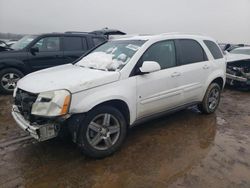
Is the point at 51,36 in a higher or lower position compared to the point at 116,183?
higher

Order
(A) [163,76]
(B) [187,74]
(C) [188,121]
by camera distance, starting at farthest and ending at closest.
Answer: (C) [188,121], (B) [187,74], (A) [163,76]

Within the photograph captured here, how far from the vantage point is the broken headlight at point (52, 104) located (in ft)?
Result: 10.9

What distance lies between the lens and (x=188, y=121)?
17.7 ft

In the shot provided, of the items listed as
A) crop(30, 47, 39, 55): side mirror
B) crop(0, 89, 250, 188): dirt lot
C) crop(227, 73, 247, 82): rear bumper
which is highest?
crop(30, 47, 39, 55): side mirror

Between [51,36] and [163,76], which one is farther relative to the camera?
[51,36]

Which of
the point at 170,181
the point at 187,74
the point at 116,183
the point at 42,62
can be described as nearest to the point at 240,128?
the point at 187,74

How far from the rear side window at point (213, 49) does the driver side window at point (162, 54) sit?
3.80 ft

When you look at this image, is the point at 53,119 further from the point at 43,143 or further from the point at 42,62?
the point at 42,62

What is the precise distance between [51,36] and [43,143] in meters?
4.51

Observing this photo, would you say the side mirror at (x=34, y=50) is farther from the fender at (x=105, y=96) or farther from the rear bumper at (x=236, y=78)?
the rear bumper at (x=236, y=78)

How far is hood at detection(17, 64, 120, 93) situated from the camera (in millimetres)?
3482

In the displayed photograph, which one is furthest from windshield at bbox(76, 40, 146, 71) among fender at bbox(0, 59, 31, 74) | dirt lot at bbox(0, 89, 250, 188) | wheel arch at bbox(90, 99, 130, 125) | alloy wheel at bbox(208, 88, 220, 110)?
fender at bbox(0, 59, 31, 74)

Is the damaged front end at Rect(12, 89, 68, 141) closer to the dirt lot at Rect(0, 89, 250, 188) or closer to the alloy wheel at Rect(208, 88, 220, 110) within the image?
the dirt lot at Rect(0, 89, 250, 188)

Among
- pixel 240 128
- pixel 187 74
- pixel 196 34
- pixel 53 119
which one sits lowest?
pixel 240 128
